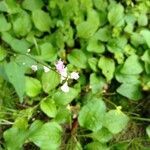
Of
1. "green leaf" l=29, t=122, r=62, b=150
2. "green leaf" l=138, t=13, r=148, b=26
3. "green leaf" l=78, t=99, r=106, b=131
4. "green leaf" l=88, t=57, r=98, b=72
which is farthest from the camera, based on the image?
"green leaf" l=138, t=13, r=148, b=26

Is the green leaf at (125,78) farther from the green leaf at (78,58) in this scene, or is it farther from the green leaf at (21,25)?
the green leaf at (21,25)

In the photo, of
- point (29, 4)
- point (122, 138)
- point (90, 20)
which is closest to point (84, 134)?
point (122, 138)

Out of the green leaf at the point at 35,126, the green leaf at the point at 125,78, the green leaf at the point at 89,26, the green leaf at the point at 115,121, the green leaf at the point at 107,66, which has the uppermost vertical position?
the green leaf at the point at 89,26

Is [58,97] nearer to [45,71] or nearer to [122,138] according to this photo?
[45,71]

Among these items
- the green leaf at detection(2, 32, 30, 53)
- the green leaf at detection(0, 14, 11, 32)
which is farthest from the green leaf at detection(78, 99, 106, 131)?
the green leaf at detection(0, 14, 11, 32)

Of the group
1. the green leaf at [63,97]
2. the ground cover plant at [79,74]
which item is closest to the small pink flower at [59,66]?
the ground cover plant at [79,74]

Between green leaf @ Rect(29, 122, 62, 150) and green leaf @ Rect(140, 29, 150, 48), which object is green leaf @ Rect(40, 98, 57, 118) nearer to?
green leaf @ Rect(29, 122, 62, 150)
